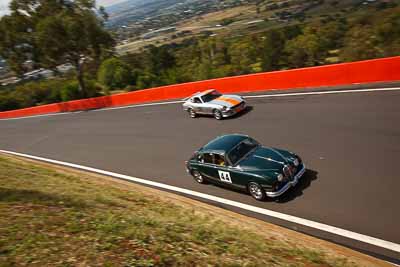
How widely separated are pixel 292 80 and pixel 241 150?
31.6 ft

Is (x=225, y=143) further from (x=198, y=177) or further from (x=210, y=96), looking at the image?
(x=210, y=96)

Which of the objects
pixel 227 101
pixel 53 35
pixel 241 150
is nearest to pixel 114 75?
pixel 53 35

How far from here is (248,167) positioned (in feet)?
33.3

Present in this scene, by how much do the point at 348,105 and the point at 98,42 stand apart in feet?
84.1

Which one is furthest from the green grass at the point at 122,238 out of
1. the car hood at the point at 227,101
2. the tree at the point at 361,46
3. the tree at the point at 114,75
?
the tree at the point at 114,75

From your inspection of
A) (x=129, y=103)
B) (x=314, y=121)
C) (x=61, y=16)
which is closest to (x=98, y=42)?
(x=61, y=16)

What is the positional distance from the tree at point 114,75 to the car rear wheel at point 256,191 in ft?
113

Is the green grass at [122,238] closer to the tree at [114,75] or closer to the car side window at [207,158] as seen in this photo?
the car side window at [207,158]

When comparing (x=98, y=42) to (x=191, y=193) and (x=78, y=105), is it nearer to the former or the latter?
(x=78, y=105)

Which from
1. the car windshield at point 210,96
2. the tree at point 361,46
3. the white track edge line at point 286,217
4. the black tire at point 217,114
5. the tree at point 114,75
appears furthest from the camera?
the tree at point 114,75

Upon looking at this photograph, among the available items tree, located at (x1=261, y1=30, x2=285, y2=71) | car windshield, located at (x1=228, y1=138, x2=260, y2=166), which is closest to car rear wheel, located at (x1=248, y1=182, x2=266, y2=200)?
car windshield, located at (x1=228, y1=138, x2=260, y2=166)

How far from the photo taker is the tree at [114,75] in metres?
42.8

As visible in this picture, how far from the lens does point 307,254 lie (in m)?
6.85

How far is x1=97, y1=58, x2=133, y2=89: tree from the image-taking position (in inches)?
1684
